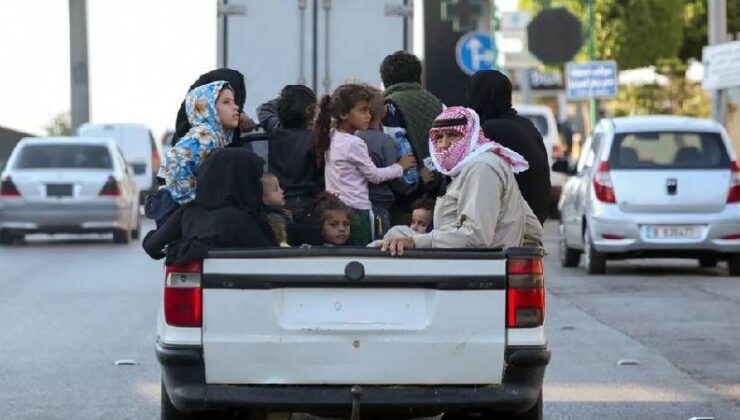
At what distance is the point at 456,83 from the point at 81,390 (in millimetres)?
12350

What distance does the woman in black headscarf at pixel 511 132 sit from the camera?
395 inches

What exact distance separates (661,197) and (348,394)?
43.0ft

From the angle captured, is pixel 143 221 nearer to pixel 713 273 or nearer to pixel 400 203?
pixel 713 273

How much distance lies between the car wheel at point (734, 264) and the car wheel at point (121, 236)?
34.5ft

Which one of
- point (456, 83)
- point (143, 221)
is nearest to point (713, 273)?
point (456, 83)

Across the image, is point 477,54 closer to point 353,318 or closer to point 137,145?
point 137,145

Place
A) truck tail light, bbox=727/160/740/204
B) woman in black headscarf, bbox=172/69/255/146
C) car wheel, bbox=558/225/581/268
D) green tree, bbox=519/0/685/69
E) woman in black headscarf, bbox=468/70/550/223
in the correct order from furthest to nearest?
1. green tree, bbox=519/0/685/69
2. car wheel, bbox=558/225/581/268
3. truck tail light, bbox=727/160/740/204
4. woman in black headscarf, bbox=468/70/550/223
5. woman in black headscarf, bbox=172/69/255/146

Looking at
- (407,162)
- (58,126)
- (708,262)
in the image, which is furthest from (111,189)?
(58,126)

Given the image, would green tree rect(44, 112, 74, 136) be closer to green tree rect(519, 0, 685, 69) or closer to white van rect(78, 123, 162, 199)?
white van rect(78, 123, 162, 199)

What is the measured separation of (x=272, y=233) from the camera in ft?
27.1

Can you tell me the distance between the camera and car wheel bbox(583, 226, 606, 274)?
822 inches

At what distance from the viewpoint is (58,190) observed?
90.5 ft

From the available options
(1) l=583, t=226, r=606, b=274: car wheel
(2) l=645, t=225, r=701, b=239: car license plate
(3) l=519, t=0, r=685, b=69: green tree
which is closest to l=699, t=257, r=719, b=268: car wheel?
(2) l=645, t=225, r=701, b=239: car license plate

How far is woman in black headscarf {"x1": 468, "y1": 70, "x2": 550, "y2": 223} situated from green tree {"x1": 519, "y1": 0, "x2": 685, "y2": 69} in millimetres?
53518
